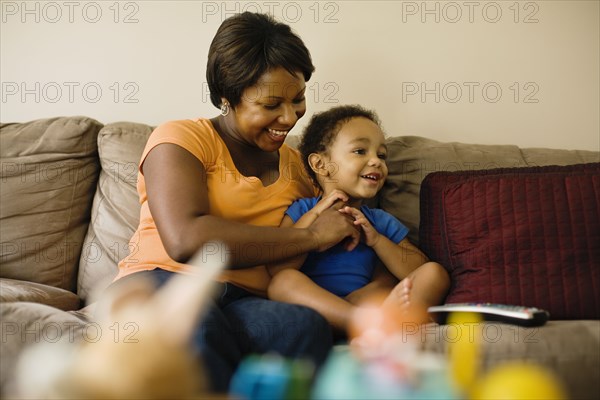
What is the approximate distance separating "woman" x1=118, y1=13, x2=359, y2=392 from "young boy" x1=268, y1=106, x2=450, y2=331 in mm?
47

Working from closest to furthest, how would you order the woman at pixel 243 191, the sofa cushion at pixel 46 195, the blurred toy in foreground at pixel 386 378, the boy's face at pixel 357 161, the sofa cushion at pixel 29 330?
1. the blurred toy in foreground at pixel 386 378
2. the sofa cushion at pixel 29 330
3. the woman at pixel 243 191
4. the boy's face at pixel 357 161
5. the sofa cushion at pixel 46 195

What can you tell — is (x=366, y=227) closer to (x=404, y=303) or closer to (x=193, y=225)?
(x=404, y=303)

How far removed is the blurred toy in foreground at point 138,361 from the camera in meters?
0.49

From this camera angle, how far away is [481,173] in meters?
1.68

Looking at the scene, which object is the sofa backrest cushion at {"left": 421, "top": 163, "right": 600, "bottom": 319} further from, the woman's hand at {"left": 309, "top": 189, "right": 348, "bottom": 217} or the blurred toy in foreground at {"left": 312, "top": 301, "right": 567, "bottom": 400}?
the blurred toy in foreground at {"left": 312, "top": 301, "right": 567, "bottom": 400}

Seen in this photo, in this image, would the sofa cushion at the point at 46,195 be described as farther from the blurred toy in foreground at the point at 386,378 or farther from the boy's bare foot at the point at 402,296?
the blurred toy in foreground at the point at 386,378

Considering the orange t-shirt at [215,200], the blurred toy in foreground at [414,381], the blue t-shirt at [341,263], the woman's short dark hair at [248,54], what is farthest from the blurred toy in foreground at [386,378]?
the woman's short dark hair at [248,54]

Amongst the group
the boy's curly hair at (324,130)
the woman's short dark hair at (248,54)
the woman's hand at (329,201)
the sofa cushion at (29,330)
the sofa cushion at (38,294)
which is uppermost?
the woman's short dark hair at (248,54)

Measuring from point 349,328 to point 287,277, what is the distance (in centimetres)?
21

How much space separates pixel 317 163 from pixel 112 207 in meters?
0.66

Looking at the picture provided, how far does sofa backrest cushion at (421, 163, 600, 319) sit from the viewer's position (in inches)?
55.7

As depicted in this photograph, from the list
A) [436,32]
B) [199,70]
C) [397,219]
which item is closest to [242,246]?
[397,219]

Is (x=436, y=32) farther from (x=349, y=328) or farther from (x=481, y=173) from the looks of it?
(x=349, y=328)

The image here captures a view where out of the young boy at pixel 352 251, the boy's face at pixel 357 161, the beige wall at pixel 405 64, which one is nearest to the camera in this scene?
the young boy at pixel 352 251
